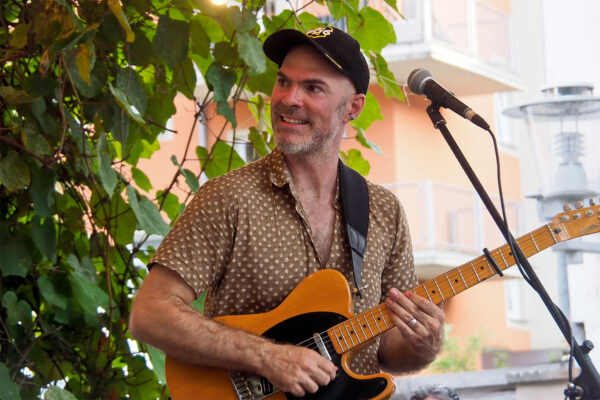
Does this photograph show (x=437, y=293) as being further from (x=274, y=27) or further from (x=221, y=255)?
(x=274, y=27)

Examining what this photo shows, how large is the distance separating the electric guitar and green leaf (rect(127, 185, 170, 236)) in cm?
72

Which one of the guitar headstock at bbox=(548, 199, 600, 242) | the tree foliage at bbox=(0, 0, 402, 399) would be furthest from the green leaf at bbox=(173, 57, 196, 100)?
the guitar headstock at bbox=(548, 199, 600, 242)

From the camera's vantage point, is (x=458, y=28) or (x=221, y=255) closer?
(x=221, y=255)

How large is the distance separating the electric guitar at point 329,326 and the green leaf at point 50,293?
89 centimetres

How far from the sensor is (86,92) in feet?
10.6

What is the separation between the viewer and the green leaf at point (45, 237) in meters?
3.38

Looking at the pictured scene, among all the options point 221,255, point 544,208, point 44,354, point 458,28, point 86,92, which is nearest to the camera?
point 221,255

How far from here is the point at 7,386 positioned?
3148 millimetres

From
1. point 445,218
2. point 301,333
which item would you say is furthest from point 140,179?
point 445,218

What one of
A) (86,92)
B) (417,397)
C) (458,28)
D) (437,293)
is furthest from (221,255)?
(458,28)

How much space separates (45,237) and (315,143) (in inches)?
41.3

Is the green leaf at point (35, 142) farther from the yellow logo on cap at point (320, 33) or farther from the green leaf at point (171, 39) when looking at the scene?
the yellow logo on cap at point (320, 33)

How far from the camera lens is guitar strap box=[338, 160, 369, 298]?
2773 mm

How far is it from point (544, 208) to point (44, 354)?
8.31 ft
